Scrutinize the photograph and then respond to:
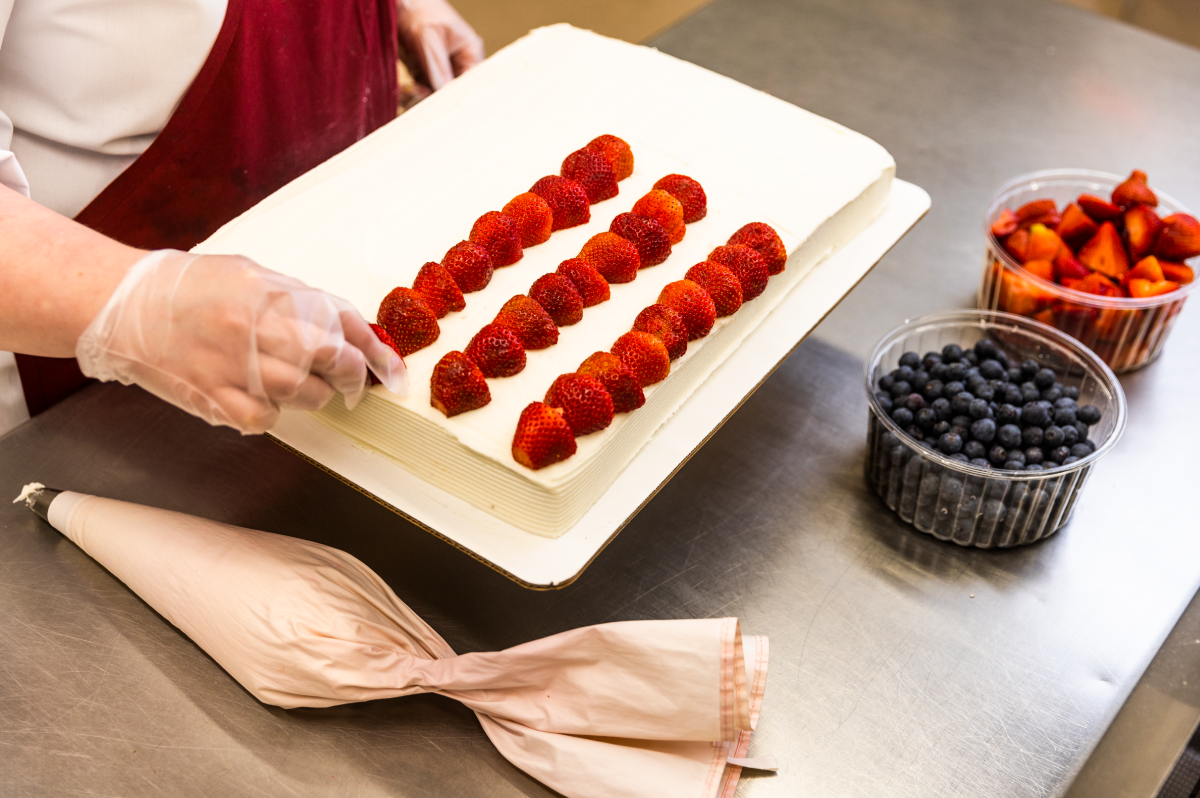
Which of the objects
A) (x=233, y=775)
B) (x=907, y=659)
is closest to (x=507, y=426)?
(x=233, y=775)

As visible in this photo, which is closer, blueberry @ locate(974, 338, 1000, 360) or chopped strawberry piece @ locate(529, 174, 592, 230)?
chopped strawberry piece @ locate(529, 174, 592, 230)

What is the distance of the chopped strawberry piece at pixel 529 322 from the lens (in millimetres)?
1272

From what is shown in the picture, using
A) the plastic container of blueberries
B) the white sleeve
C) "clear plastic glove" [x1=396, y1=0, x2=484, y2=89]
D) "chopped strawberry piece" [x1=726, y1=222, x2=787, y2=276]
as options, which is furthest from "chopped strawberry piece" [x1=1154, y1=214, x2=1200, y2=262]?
the white sleeve

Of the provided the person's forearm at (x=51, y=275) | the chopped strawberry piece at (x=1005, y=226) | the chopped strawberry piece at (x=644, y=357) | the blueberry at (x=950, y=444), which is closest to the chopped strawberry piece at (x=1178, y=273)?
the chopped strawberry piece at (x=1005, y=226)

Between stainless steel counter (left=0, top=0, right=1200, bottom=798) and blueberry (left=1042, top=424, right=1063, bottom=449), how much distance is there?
0.15 m

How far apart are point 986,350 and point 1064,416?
16cm

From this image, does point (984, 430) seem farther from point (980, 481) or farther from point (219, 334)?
point (219, 334)

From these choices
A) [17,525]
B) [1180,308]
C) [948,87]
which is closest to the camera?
[17,525]

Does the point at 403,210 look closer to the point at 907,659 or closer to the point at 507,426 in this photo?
the point at 507,426

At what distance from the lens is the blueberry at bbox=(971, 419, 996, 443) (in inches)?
55.4

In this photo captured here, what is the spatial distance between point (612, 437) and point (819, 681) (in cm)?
42

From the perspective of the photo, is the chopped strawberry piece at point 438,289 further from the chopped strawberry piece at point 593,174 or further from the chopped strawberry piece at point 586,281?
the chopped strawberry piece at point 593,174

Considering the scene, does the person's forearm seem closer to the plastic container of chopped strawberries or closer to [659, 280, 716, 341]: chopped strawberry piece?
[659, 280, 716, 341]: chopped strawberry piece

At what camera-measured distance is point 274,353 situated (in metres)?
1.05
